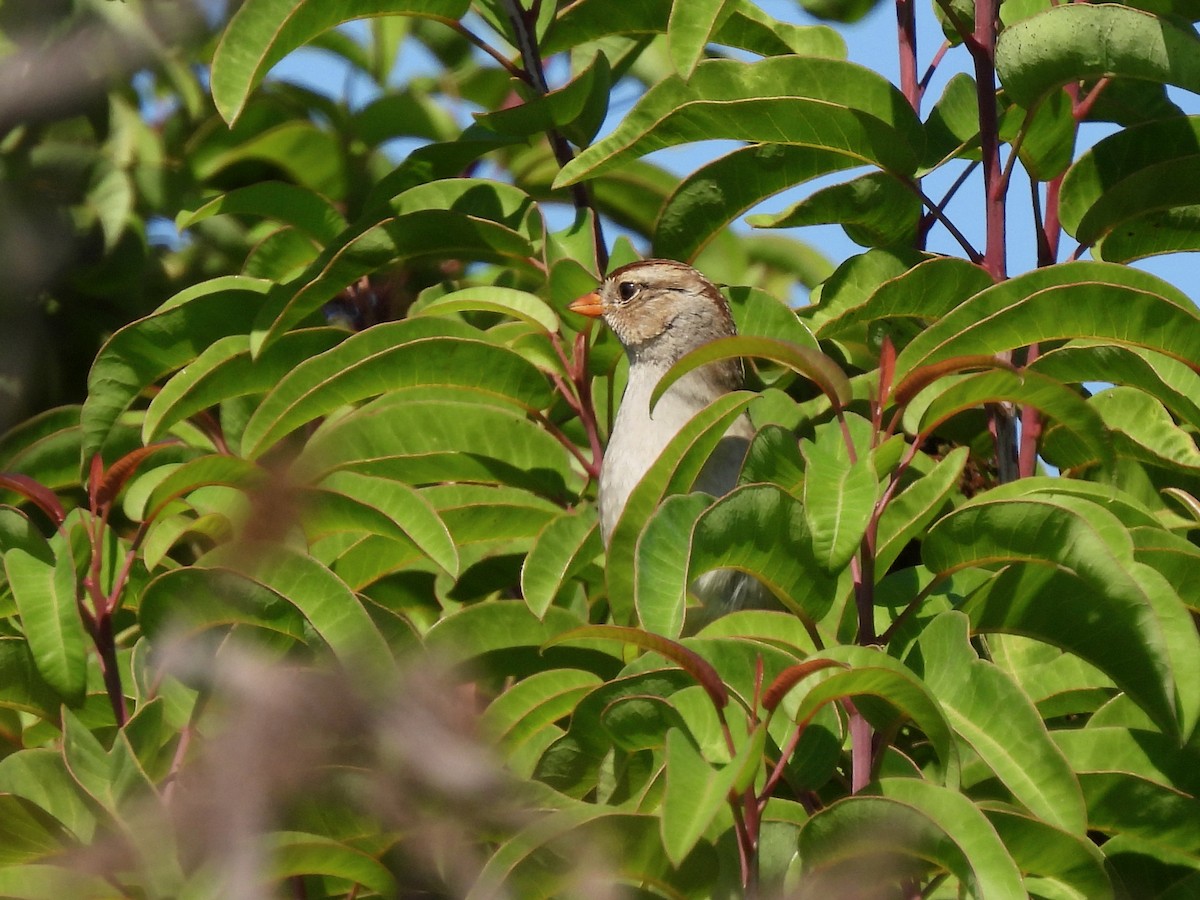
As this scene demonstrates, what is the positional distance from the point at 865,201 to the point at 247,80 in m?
1.39

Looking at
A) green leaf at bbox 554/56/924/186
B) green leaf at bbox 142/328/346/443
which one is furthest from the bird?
green leaf at bbox 142/328/346/443

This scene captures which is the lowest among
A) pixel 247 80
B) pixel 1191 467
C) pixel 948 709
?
pixel 948 709

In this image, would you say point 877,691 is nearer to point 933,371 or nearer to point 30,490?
point 933,371

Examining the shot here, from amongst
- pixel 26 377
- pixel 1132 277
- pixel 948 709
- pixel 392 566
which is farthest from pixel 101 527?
pixel 1132 277

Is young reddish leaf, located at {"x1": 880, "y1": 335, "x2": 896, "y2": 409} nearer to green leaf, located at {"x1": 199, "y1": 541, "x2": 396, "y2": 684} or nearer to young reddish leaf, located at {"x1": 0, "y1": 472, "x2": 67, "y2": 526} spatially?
green leaf, located at {"x1": 199, "y1": 541, "x2": 396, "y2": 684}

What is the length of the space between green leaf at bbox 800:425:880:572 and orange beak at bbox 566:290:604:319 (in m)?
1.37

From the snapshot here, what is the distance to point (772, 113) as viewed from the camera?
10.6 ft

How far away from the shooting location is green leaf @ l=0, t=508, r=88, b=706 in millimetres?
2943

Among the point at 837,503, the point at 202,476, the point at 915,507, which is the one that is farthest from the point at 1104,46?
the point at 202,476

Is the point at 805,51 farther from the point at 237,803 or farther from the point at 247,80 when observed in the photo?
the point at 237,803

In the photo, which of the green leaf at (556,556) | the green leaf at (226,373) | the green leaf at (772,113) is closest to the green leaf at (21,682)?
the green leaf at (226,373)

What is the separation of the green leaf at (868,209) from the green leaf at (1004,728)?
4.34ft

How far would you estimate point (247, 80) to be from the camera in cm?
324

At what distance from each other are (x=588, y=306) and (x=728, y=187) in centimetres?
48
